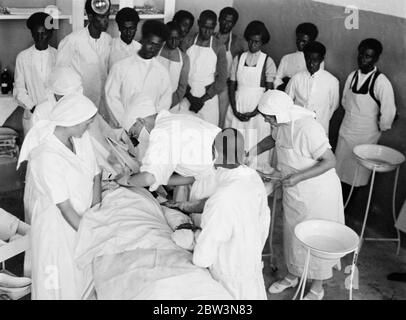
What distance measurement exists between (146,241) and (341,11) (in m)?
2.48

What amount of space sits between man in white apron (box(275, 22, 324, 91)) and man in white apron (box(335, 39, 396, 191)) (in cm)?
33

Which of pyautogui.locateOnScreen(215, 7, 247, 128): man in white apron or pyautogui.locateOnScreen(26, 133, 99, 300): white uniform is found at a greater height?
pyautogui.locateOnScreen(215, 7, 247, 128): man in white apron

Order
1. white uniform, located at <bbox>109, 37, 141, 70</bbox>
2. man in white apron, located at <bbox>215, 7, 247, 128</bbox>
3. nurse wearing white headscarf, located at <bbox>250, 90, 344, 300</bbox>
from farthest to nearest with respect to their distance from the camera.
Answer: man in white apron, located at <bbox>215, 7, 247, 128</bbox>
white uniform, located at <bbox>109, 37, 141, 70</bbox>
nurse wearing white headscarf, located at <bbox>250, 90, 344, 300</bbox>

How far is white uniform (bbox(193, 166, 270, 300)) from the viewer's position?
209 cm

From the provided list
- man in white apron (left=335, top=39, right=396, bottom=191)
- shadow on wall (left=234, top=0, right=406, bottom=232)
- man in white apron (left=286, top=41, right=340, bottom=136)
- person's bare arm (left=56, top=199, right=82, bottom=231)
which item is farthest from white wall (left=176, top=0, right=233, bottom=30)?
person's bare arm (left=56, top=199, right=82, bottom=231)

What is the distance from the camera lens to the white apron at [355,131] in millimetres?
3564

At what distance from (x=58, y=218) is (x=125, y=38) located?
71.3 inches

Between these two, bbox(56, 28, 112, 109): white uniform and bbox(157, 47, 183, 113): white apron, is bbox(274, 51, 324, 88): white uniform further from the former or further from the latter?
bbox(56, 28, 112, 109): white uniform

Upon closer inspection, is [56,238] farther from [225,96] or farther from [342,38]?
[342,38]

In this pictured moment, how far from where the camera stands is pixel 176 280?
2016 millimetres

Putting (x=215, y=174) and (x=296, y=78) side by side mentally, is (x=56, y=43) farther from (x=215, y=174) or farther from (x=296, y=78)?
(x=215, y=174)
